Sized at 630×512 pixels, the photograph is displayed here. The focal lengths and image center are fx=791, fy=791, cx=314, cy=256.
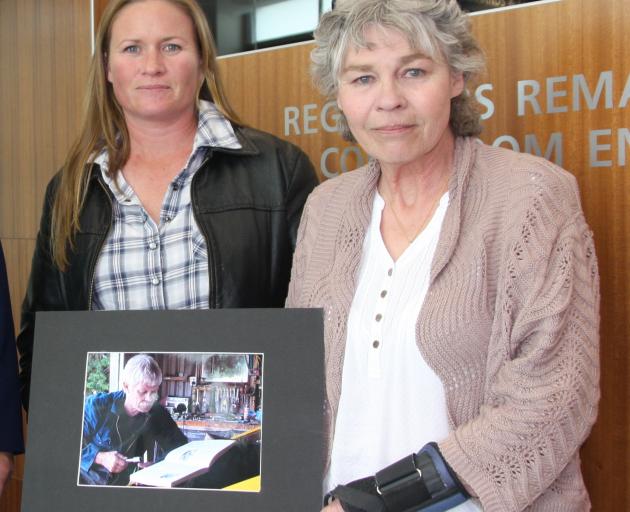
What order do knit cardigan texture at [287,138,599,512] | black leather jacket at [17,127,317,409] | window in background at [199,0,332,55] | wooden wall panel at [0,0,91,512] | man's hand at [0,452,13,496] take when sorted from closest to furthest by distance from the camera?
knit cardigan texture at [287,138,599,512] < man's hand at [0,452,13,496] < black leather jacket at [17,127,317,409] < window in background at [199,0,332,55] < wooden wall panel at [0,0,91,512]

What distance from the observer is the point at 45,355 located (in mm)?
1623

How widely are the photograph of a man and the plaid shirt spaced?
0.40 m

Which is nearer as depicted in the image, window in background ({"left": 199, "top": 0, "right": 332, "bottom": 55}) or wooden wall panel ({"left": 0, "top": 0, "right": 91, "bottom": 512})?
window in background ({"left": 199, "top": 0, "right": 332, "bottom": 55})

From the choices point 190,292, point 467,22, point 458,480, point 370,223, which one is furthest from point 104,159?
point 458,480

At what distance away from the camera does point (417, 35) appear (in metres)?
1.55

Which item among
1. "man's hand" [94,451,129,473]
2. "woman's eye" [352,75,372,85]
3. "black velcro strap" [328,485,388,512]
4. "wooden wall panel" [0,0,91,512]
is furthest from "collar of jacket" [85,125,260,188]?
"wooden wall panel" [0,0,91,512]

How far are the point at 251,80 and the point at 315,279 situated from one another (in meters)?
1.27

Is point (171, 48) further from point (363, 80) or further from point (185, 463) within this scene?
point (185, 463)

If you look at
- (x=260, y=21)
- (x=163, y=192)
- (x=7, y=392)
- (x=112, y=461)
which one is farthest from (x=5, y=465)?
(x=260, y=21)

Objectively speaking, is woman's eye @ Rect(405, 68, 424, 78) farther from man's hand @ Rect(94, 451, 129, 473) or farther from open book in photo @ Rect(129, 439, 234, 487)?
man's hand @ Rect(94, 451, 129, 473)

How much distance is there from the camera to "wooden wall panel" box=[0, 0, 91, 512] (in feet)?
10.7

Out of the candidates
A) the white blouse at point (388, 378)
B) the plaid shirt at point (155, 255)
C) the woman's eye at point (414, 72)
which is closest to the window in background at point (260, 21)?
the plaid shirt at point (155, 255)

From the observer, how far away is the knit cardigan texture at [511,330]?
140 centimetres

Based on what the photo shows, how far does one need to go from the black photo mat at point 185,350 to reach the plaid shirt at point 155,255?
33 cm
